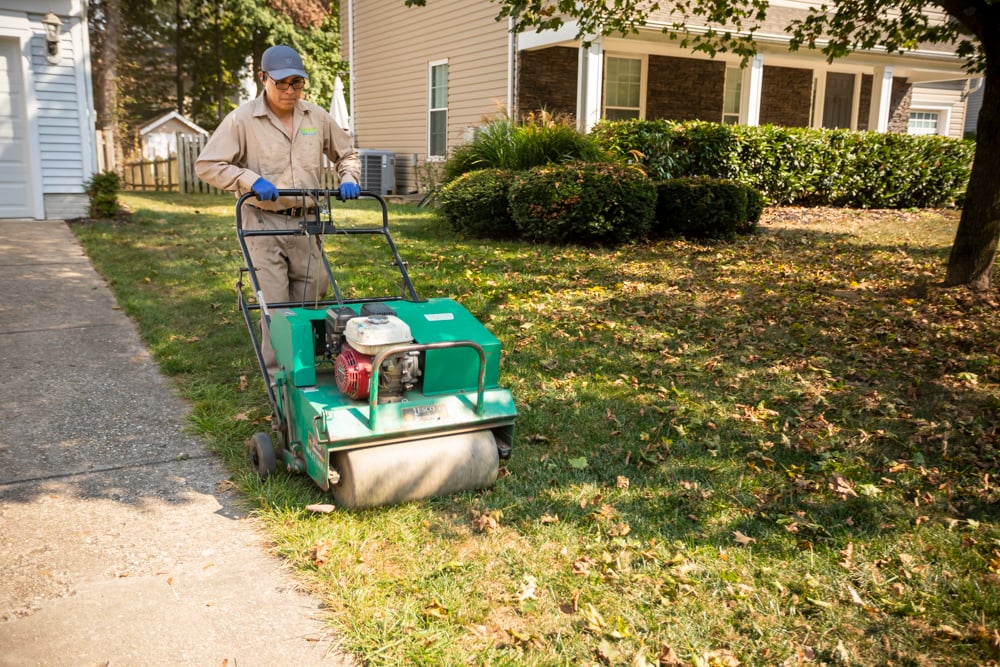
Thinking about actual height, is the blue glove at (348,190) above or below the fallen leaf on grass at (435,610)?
above

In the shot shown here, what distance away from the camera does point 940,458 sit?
4398 mm

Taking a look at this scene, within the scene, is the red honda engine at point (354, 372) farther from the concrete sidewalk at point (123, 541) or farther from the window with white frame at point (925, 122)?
the window with white frame at point (925, 122)

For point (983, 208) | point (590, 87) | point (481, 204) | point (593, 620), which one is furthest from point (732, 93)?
point (593, 620)

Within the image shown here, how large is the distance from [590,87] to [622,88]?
369cm

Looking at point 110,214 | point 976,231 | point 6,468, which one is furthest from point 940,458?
point 110,214

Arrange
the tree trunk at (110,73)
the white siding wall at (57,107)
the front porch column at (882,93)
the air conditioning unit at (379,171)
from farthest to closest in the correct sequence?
1. the tree trunk at (110,73)
2. the air conditioning unit at (379,171)
3. the front porch column at (882,93)
4. the white siding wall at (57,107)

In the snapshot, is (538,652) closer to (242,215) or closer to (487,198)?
(242,215)

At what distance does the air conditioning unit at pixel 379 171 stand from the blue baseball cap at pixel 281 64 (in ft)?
47.6

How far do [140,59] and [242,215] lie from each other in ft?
124

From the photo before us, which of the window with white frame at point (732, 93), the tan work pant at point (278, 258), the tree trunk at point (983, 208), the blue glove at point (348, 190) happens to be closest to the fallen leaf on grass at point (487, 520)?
the tan work pant at point (278, 258)

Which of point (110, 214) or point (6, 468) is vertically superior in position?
point (110, 214)

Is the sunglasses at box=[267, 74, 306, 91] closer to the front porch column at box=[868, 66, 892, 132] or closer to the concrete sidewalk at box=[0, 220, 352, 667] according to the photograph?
the concrete sidewalk at box=[0, 220, 352, 667]

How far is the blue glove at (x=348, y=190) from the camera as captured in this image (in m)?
4.29

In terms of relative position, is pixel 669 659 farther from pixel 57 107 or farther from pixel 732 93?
pixel 732 93
